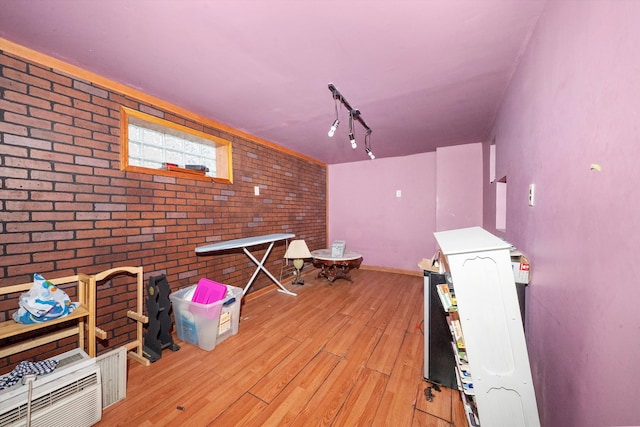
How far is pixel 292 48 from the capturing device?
1.51 meters

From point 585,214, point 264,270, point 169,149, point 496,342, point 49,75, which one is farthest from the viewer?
point 264,270

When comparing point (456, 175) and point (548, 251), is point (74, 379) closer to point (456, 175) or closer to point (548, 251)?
point (548, 251)

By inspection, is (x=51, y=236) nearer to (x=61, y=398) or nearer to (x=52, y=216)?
(x=52, y=216)

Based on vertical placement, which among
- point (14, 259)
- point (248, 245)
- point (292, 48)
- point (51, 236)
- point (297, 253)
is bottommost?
point (297, 253)

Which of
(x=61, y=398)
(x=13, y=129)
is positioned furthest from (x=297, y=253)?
(x=13, y=129)

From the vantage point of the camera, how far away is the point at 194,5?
3.89 ft

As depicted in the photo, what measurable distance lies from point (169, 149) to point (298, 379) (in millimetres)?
2744

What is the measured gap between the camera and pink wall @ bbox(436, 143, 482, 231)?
12.2ft

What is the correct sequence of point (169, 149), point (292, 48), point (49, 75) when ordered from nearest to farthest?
point (292, 48) < point (49, 75) < point (169, 149)

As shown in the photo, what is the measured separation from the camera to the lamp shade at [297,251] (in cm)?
376

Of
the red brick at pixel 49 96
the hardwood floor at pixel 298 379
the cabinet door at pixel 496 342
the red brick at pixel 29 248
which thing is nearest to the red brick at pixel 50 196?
the red brick at pixel 29 248

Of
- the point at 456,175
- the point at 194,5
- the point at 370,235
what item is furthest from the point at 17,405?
the point at 456,175

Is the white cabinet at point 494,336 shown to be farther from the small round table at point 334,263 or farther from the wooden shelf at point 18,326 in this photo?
the small round table at point 334,263

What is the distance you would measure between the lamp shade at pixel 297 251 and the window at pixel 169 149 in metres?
1.52
